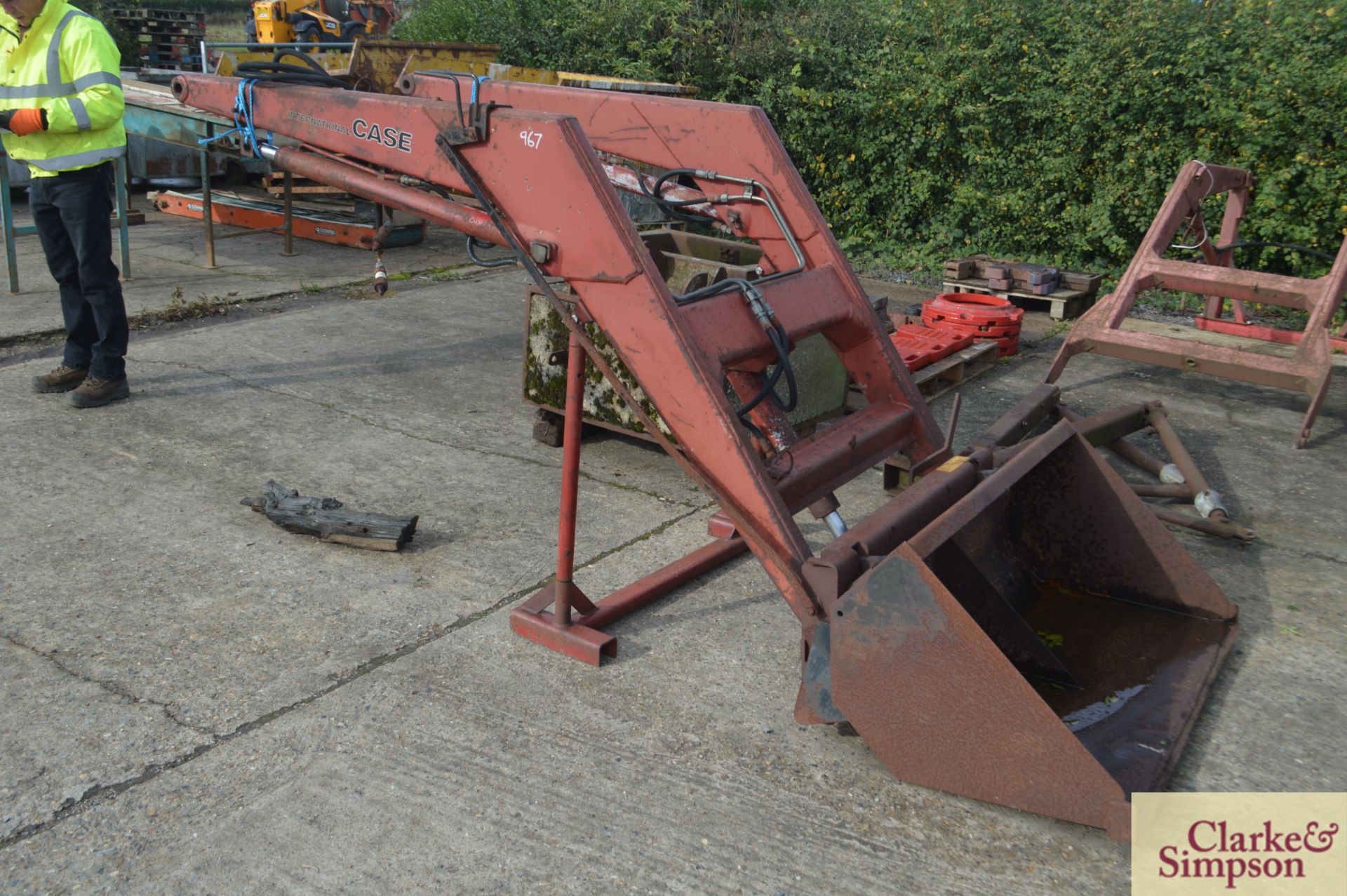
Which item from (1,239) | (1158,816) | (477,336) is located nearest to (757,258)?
(477,336)

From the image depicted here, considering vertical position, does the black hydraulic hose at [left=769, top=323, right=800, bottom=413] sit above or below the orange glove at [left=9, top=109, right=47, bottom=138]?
below

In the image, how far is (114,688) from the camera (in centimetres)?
304

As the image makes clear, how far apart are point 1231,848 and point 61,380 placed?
5.32 m

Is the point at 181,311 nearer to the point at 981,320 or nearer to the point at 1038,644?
the point at 981,320

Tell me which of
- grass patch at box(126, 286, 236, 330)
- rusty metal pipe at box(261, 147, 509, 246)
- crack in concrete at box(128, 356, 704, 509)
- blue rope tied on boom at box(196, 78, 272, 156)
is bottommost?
grass patch at box(126, 286, 236, 330)

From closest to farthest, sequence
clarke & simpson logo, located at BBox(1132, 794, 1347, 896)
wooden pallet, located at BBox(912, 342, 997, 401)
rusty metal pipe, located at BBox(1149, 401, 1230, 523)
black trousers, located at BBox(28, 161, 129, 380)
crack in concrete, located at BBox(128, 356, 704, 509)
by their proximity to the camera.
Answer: clarke & simpson logo, located at BBox(1132, 794, 1347, 896) → rusty metal pipe, located at BBox(1149, 401, 1230, 523) → crack in concrete, located at BBox(128, 356, 704, 509) → black trousers, located at BBox(28, 161, 129, 380) → wooden pallet, located at BBox(912, 342, 997, 401)

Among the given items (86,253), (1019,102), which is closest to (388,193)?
(86,253)

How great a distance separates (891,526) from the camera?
292 centimetres

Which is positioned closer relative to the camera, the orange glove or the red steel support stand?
the red steel support stand

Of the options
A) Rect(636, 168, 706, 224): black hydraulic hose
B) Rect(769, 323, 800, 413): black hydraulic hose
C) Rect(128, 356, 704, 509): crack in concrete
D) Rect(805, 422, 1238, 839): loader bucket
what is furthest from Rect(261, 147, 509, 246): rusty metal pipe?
Rect(805, 422, 1238, 839): loader bucket

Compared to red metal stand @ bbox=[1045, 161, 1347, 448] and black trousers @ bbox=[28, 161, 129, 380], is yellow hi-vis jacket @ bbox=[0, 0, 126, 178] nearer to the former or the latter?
black trousers @ bbox=[28, 161, 129, 380]

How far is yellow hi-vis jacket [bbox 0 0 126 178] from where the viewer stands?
4.94 m

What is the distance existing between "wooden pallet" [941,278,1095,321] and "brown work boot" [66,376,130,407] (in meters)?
5.55

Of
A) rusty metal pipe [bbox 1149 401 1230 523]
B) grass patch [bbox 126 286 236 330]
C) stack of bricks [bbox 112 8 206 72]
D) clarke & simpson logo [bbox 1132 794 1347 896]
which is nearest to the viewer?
clarke & simpson logo [bbox 1132 794 1347 896]
